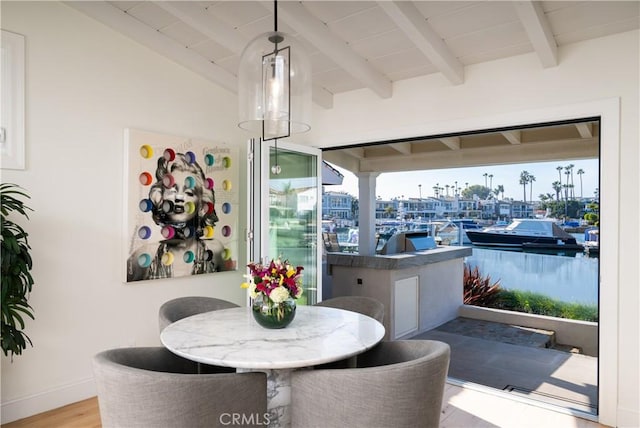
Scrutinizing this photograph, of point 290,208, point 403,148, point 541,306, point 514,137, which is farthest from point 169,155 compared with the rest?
point 541,306

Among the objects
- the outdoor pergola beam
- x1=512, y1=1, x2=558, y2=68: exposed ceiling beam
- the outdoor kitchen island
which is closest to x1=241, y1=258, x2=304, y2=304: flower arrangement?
x1=512, y1=1, x2=558, y2=68: exposed ceiling beam

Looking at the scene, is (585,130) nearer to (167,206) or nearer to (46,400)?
(167,206)

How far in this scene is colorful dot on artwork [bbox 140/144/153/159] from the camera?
331cm

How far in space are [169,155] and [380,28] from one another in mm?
1906

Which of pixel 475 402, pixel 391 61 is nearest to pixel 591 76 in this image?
pixel 391 61

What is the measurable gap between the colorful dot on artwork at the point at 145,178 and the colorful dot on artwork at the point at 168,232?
1.27ft

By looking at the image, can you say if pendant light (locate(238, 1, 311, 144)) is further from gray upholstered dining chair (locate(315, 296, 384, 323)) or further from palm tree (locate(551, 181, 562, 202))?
palm tree (locate(551, 181, 562, 202))

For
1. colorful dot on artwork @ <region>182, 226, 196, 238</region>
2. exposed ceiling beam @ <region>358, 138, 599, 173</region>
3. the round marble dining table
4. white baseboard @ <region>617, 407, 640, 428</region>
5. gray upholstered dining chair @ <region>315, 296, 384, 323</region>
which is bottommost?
white baseboard @ <region>617, 407, 640, 428</region>

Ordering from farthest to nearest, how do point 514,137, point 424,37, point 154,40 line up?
point 514,137
point 154,40
point 424,37

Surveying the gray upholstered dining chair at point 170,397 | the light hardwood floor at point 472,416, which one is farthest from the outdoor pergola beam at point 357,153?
the gray upholstered dining chair at point 170,397

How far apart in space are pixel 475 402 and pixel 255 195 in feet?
7.54

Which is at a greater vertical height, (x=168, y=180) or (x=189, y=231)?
(x=168, y=180)

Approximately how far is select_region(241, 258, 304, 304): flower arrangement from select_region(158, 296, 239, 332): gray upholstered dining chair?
2.38 feet

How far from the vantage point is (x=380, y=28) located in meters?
2.96
